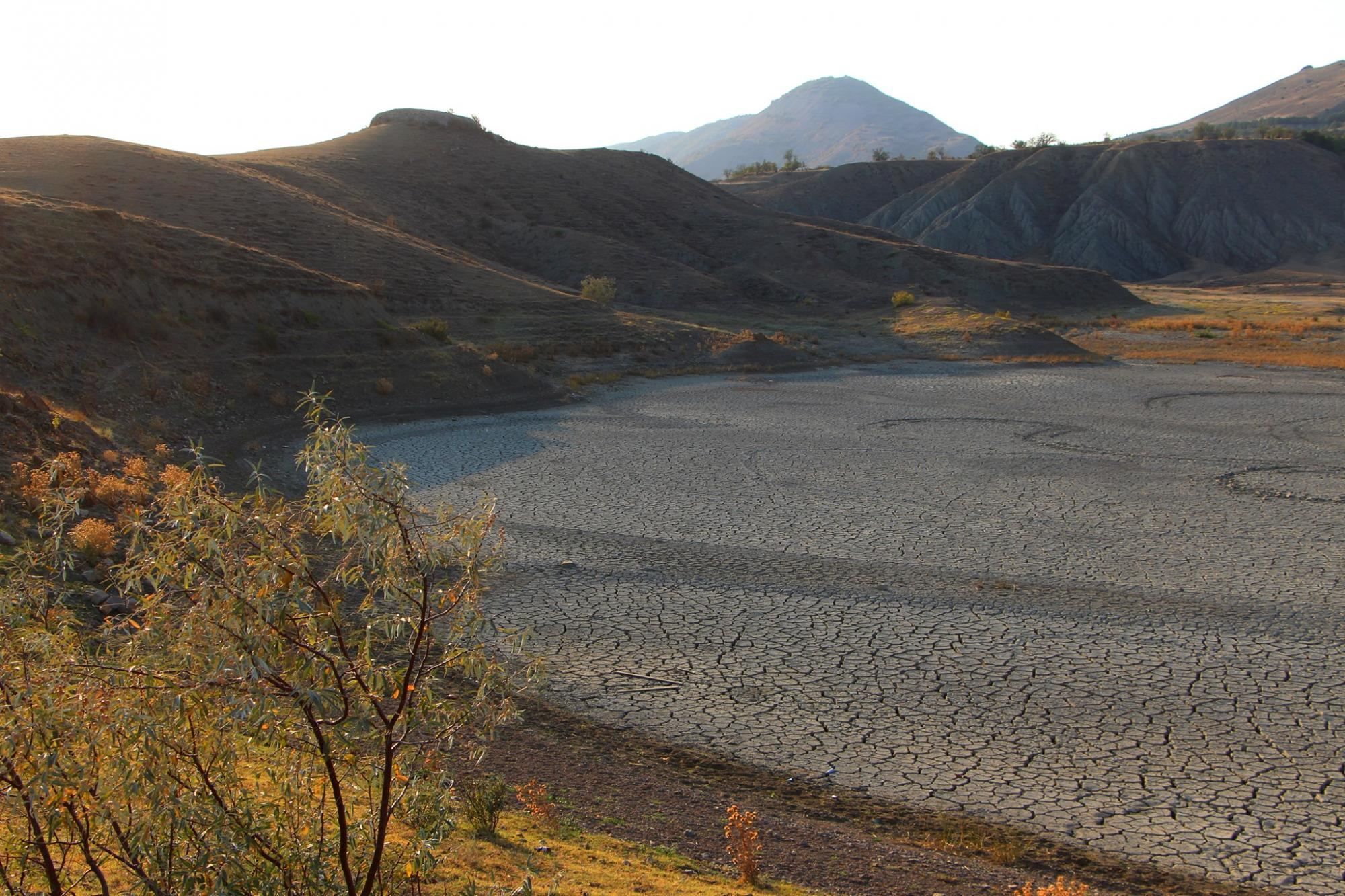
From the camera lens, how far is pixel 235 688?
3670mm

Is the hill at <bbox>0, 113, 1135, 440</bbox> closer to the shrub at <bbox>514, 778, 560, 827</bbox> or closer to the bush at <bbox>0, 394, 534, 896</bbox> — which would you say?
the bush at <bbox>0, 394, 534, 896</bbox>

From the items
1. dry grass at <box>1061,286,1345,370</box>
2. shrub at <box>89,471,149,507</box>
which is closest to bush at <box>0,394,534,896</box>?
shrub at <box>89,471,149,507</box>

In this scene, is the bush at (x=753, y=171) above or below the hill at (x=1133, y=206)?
above

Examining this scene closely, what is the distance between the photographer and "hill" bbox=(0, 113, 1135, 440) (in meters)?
25.7

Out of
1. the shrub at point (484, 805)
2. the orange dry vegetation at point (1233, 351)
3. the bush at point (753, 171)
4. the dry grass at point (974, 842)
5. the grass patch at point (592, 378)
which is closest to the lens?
the shrub at point (484, 805)

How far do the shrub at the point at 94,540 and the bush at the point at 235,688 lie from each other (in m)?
8.40

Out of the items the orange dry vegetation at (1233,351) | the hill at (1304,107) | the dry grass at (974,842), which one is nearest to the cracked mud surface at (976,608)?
the dry grass at (974,842)

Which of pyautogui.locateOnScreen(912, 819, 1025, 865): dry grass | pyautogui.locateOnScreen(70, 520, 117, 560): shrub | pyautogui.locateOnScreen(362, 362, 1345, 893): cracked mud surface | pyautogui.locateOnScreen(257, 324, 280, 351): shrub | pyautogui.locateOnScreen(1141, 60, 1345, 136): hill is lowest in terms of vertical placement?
pyautogui.locateOnScreen(912, 819, 1025, 865): dry grass

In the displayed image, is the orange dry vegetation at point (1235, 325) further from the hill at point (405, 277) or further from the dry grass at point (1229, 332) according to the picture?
the hill at point (405, 277)

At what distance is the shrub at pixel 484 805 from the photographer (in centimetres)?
671

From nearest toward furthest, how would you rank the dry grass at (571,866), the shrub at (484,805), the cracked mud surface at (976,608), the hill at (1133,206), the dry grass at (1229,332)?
the dry grass at (571,866) → the shrub at (484,805) → the cracked mud surface at (976,608) → the dry grass at (1229,332) → the hill at (1133,206)

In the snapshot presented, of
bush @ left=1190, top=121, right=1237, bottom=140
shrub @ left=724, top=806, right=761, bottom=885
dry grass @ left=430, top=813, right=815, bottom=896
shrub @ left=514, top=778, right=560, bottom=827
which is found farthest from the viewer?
bush @ left=1190, top=121, right=1237, bottom=140

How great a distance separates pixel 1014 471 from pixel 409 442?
13.6 meters

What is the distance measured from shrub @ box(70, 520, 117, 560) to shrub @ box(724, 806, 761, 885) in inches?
340
